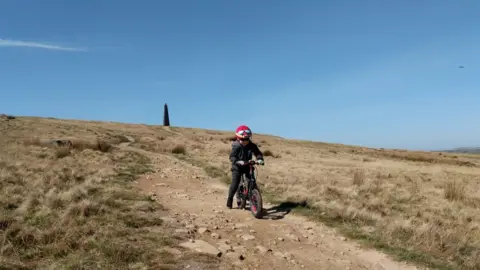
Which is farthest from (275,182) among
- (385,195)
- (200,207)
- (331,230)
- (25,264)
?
(25,264)

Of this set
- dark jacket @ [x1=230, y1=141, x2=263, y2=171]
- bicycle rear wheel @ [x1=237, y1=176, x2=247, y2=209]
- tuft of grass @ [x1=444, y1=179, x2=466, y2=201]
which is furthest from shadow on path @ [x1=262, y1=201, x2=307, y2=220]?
tuft of grass @ [x1=444, y1=179, x2=466, y2=201]

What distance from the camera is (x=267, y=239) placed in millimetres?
7973

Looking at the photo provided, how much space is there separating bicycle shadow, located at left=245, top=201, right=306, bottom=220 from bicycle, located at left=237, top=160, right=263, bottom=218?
12.5 inches

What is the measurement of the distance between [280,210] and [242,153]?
219 cm

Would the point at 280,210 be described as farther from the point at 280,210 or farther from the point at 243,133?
the point at 243,133

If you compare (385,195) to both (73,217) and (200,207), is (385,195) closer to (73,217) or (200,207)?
(200,207)

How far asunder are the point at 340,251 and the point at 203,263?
3007 millimetres

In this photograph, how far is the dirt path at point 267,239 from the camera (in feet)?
22.4

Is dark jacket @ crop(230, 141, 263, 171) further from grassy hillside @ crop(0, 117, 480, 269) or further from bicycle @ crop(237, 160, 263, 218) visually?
grassy hillside @ crop(0, 117, 480, 269)

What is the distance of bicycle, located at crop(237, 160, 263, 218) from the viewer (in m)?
9.70

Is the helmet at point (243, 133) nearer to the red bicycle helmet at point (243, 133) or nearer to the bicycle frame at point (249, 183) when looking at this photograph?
the red bicycle helmet at point (243, 133)

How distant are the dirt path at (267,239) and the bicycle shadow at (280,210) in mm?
29

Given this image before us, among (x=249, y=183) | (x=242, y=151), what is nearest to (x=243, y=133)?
(x=242, y=151)

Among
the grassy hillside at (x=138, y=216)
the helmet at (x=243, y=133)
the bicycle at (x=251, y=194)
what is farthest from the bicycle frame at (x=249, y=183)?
the grassy hillside at (x=138, y=216)
